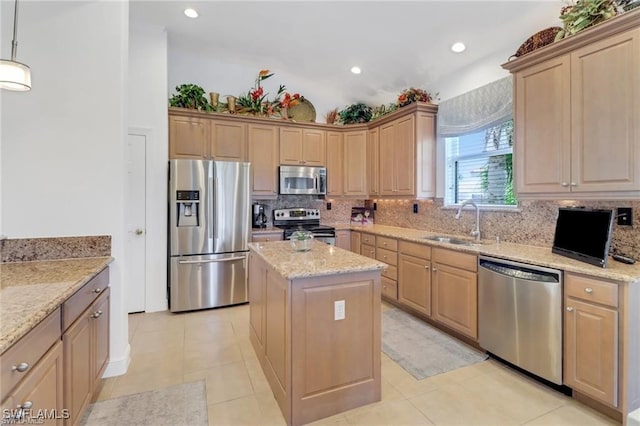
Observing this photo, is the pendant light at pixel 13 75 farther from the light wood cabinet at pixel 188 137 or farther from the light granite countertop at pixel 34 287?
the light wood cabinet at pixel 188 137

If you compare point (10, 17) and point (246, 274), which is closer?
point (10, 17)

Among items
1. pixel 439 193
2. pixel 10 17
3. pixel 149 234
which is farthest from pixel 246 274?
pixel 10 17

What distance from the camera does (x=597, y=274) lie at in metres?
1.92

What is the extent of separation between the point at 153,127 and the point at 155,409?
3.01 metres

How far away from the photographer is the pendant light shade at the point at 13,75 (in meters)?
1.59

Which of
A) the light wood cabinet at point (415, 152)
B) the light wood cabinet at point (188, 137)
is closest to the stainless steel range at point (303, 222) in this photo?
the light wood cabinet at point (415, 152)

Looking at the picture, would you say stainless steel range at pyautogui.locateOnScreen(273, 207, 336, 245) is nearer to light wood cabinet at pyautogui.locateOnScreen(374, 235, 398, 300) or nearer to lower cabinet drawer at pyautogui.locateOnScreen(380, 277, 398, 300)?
light wood cabinet at pyautogui.locateOnScreen(374, 235, 398, 300)

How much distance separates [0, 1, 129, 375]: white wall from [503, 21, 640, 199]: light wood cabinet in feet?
10.7

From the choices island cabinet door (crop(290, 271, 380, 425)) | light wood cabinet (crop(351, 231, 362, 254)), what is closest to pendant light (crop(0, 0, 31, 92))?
island cabinet door (crop(290, 271, 380, 425))

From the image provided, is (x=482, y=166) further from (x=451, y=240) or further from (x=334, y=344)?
(x=334, y=344)

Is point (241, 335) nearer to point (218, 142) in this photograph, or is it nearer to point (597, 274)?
point (218, 142)

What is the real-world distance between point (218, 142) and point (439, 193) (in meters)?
3.03

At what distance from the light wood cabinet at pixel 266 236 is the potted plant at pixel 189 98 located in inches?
71.5

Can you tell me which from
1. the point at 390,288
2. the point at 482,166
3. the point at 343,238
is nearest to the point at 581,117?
the point at 482,166
